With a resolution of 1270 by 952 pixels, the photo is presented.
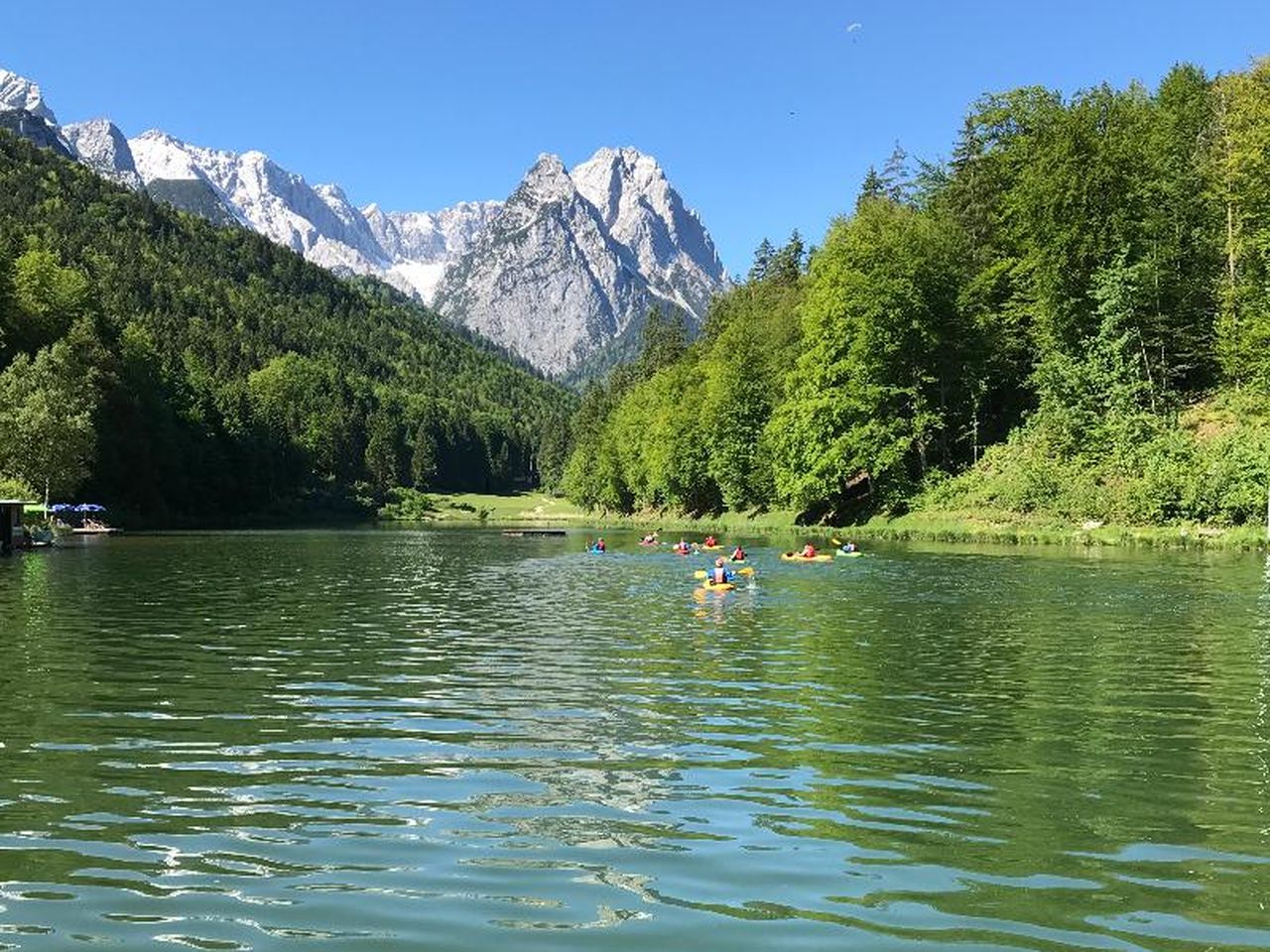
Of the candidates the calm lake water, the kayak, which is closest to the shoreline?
the calm lake water

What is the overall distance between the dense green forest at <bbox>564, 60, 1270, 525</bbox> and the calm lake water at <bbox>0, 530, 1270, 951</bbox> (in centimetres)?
4302

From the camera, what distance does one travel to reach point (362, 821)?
11.4m

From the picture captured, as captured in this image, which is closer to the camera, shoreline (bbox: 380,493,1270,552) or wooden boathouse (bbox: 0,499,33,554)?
shoreline (bbox: 380,493,1270,552)

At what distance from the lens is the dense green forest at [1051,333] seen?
69.0 meters

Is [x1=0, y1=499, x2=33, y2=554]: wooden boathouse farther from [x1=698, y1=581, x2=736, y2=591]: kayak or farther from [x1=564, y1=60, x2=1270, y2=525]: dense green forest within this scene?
[x1=564, y1=60, x2=1270, y2=525]: dense green forest

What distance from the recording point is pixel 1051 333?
77.2 m

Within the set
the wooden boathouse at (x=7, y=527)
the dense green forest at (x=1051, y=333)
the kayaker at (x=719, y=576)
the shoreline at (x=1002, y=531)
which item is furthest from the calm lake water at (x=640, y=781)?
the dense green forest at (x=1051, y=333)

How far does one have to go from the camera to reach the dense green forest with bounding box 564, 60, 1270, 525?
69.0m

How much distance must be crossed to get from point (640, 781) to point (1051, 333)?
7238 cm

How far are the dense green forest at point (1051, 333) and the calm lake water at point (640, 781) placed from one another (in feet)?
141

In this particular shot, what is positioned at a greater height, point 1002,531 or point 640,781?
point 1002,531

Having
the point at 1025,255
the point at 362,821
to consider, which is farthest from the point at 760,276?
the point at 362,821

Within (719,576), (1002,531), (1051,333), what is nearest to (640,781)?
(719,576)

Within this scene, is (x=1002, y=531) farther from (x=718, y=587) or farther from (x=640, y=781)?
(x=640, y=781)
